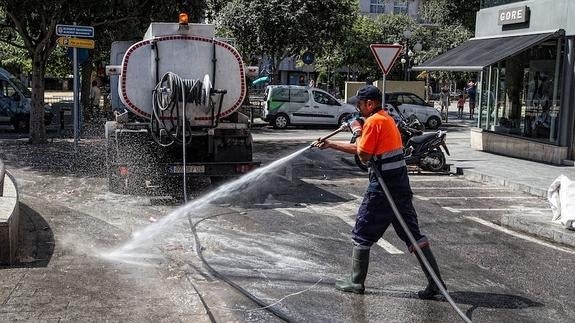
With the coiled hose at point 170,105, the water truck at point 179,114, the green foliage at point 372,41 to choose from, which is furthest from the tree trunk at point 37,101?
the green foliage at point 372,41

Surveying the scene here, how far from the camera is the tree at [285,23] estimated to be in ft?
95.5

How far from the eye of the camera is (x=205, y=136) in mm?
10297

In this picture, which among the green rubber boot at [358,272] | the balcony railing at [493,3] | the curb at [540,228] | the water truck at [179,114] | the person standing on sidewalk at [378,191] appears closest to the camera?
the person standing on sidewalk at [378,191]

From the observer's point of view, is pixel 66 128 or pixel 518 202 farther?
pixel 66 128

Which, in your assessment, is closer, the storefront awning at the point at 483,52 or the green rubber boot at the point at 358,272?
the green rubber boot at the point at 358,272

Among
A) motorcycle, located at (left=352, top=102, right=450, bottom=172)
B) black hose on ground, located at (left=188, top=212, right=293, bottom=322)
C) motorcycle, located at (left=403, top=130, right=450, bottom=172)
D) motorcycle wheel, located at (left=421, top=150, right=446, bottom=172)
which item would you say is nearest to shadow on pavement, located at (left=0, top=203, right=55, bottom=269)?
black hose on ground, located at (left=188, top=212, right=293, bottom=322)

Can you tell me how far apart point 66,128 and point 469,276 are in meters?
19.8

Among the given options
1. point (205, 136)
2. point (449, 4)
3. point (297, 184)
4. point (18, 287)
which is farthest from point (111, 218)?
point (449, 4)

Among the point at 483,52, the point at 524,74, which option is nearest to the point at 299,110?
the point at 483,52

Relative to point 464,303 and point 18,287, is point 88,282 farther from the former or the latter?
point 464,303

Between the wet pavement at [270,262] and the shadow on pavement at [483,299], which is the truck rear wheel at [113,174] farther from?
the shadow on pavement at [483,299]

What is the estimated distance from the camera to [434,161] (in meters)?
13.6

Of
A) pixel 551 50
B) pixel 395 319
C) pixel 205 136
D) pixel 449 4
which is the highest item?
pixel 449 4

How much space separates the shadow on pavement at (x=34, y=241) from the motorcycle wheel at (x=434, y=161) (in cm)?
815
